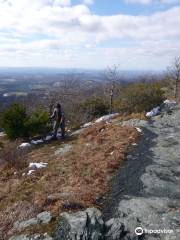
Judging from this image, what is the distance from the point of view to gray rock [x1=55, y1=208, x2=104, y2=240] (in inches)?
275

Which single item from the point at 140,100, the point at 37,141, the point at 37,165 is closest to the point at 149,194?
the point at 37,165

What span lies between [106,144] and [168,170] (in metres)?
3.96

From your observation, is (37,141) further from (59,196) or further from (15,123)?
(59,196)

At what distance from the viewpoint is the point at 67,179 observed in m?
10.4

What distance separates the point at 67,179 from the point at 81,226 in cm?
327

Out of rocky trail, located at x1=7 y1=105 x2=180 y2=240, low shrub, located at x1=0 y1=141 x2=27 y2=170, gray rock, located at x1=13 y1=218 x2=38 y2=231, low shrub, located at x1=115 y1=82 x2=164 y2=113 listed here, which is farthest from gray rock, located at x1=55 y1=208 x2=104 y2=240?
low shrub, located at x1=115 y1=82 x2=164 y2=113

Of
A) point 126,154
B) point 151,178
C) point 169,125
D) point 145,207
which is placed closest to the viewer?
point 145,207

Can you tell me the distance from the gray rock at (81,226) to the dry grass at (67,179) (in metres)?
0.42

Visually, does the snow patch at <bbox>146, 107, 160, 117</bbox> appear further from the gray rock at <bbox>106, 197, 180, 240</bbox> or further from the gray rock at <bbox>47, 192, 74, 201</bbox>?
the gray rock at <bbox>47, 192, 74, 201</bbox>

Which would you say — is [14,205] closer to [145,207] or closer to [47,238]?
[47,238]

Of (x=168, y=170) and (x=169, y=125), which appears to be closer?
(x=168, y=170)

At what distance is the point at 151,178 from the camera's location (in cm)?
1029

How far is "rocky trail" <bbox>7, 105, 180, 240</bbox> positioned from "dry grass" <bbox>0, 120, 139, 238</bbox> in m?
0.45

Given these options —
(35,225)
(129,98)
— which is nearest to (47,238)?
(35,225)
